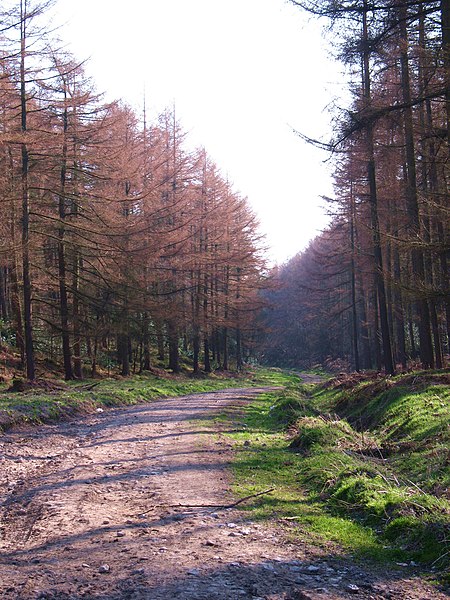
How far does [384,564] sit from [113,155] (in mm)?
19347

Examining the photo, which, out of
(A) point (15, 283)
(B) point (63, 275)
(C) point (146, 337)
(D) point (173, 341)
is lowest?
(D) point (173, 341)

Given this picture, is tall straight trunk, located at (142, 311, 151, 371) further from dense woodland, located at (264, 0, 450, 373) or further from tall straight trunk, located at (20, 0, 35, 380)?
dense woodland, located at (264, 0, 450, 373)

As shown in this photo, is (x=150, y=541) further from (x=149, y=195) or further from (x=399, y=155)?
(x=149, y=195)

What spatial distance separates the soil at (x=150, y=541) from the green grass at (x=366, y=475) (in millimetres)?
351

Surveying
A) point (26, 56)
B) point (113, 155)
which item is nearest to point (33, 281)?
point (113, 155)

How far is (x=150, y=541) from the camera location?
525 centimetres

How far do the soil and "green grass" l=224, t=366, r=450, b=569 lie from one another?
0.35 m

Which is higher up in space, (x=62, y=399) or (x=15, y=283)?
(x=15, y=283)

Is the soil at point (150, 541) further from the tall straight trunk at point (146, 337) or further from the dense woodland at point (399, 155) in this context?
the tall straight trunk at point (146, 337)

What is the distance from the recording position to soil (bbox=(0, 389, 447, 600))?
4230 mm

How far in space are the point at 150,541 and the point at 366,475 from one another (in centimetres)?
337

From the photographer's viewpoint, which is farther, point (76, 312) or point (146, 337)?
point (146, 337)

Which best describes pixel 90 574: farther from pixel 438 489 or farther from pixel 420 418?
pixel 420 418

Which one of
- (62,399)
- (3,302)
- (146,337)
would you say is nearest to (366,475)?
(62,399)
